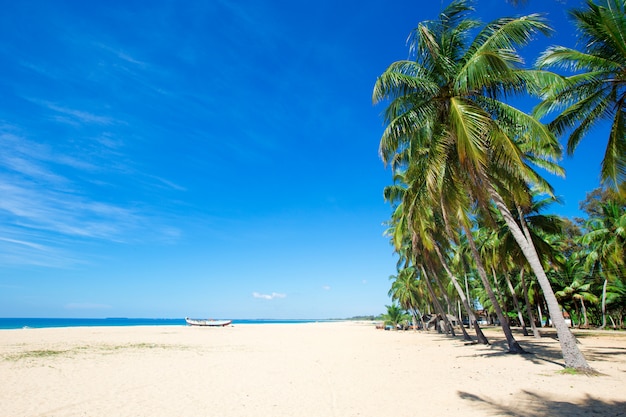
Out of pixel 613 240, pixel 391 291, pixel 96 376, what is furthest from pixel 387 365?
pixel 391 291

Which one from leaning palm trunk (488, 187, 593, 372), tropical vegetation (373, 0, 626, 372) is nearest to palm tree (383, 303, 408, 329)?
tropical vegetation (373, 0, 626, 372)

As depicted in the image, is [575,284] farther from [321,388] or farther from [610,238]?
[321,388]

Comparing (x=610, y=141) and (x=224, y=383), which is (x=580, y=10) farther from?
(x=224, y=383)

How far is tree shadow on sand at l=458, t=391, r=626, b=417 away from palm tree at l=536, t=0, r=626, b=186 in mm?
Answer: 6854

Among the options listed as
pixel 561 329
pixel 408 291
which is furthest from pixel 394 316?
pixel 561 329

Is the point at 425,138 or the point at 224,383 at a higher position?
the point at 425,138

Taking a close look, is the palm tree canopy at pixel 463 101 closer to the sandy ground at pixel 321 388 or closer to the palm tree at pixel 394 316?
the sandy ground at pixel 321 388

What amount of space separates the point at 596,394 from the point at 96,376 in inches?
531

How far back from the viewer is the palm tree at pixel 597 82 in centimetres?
830

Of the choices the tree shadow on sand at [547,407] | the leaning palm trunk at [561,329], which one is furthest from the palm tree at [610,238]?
the tree shadow on sand at [547,407]

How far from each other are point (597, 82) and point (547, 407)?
854cm

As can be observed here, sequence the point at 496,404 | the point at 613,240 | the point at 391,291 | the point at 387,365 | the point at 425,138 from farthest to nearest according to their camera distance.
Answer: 1. the point at 391,291
2. the point at 613,240
3. the point at 425,138
4. the point at 387,365
5. the point at 496,404

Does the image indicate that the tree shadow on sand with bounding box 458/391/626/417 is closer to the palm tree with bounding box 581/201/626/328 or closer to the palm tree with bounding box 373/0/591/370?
the palm tree with bounding box 373/0/591/370

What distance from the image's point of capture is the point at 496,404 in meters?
6.55
